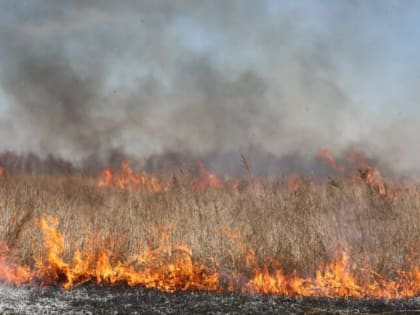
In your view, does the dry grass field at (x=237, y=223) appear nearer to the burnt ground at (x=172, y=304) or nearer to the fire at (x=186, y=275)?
the fire at (x=186, y=275)

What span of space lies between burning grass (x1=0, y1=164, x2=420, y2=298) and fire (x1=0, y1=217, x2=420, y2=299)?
0.07ft

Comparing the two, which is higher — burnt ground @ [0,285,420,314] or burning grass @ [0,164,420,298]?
burning grass @ [0,164,420,298]

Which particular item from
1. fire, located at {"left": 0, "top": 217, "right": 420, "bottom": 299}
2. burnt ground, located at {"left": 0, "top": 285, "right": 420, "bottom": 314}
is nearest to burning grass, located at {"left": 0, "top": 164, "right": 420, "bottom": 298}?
fire, located at {"left": 0, "top": 217, "right": 420, "bottom": 299}

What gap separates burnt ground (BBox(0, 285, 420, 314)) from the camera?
854 cm

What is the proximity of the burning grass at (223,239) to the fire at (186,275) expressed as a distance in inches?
0.8

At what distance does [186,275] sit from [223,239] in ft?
4.06

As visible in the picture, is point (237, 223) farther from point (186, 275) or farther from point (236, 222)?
point (186, 275)

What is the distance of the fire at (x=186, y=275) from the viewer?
33.7ft

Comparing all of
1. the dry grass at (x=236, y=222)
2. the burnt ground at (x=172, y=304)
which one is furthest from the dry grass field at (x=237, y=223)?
the burnt ground at (x=172, y=304)

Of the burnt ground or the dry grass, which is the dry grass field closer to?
the dry grass

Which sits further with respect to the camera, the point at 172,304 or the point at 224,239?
the point at 224,239

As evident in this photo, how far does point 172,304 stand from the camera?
909 centimetres

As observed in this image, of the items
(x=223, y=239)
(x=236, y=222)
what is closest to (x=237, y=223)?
(x=236, y=222)

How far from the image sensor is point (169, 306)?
8938 mm
